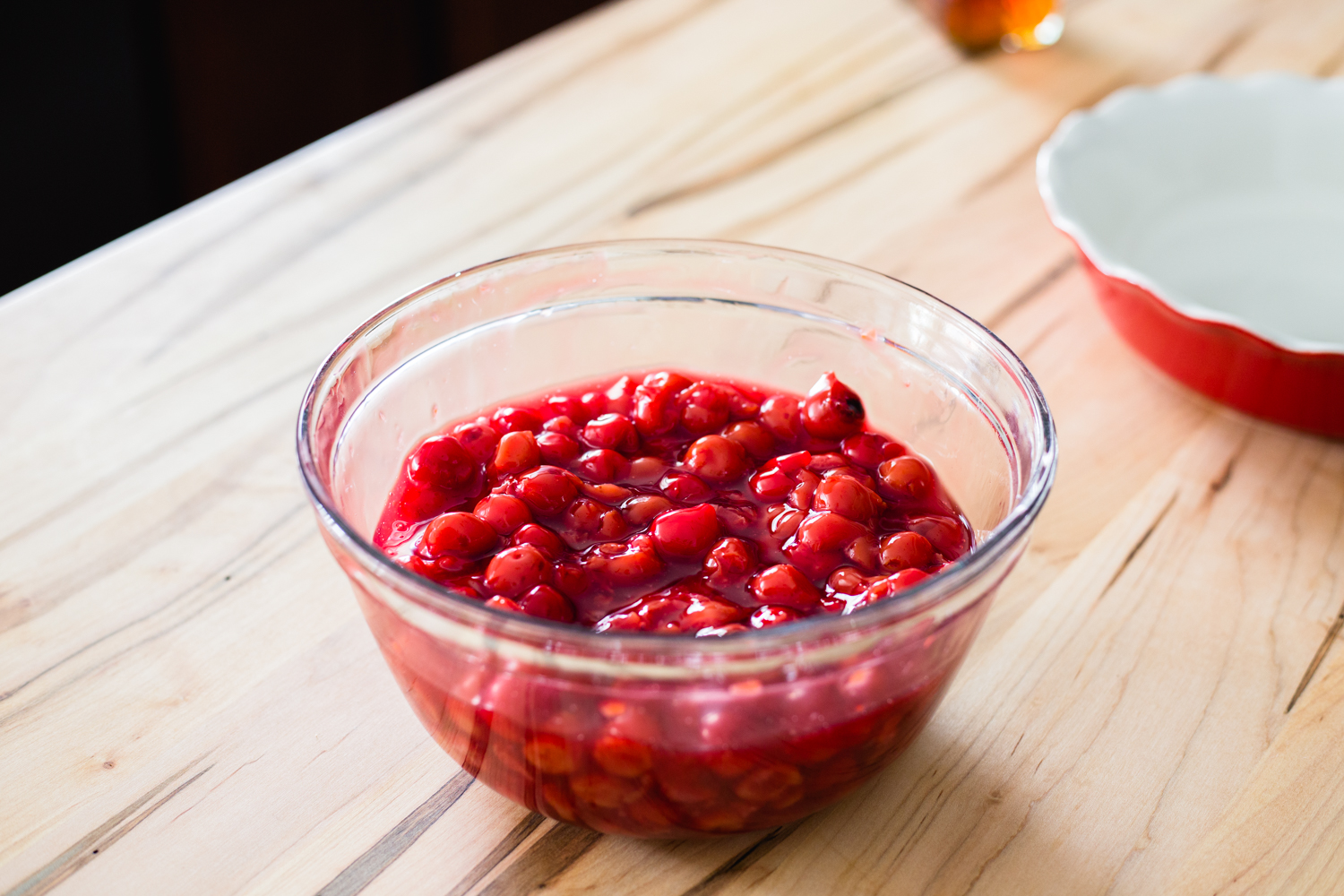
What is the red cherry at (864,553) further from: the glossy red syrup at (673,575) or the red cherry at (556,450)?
the red cherry at (556,450)

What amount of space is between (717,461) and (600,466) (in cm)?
8

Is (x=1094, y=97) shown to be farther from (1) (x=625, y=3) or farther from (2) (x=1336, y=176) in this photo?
(1) (x=625, y=3)

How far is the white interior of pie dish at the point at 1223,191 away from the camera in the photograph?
4.22ft

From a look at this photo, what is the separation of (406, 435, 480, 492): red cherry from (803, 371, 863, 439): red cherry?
25cm

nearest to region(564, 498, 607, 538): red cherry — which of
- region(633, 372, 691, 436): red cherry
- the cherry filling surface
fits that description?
the cherry filling surface

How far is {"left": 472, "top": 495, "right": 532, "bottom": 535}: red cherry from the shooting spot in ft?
2.68

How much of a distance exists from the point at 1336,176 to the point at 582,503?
3.47ft

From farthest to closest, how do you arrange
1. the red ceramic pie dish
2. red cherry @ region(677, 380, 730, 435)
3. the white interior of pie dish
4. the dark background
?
the dark background < the white interior of pie dish < the red ceramic pie dish < red cherry @ region(677, 380, 730, 435)

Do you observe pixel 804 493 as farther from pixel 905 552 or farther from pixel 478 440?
pixel 478 440

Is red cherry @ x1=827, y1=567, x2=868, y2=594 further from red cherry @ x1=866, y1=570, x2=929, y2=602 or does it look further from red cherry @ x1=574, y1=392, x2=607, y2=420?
red cherry @ x1=574, y1=392, x2=607, y2=420

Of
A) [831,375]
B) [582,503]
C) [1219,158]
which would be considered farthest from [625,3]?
[582,503]

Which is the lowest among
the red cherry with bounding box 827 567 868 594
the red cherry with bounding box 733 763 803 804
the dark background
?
the dark background

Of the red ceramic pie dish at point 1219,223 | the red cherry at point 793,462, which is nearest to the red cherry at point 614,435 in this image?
the red cherry at point 793,462

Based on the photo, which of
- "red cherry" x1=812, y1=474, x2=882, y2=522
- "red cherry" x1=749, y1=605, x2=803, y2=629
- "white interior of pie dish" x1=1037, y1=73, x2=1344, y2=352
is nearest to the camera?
"red cherry" x1=749, y1=605, x2=803, y2=629
